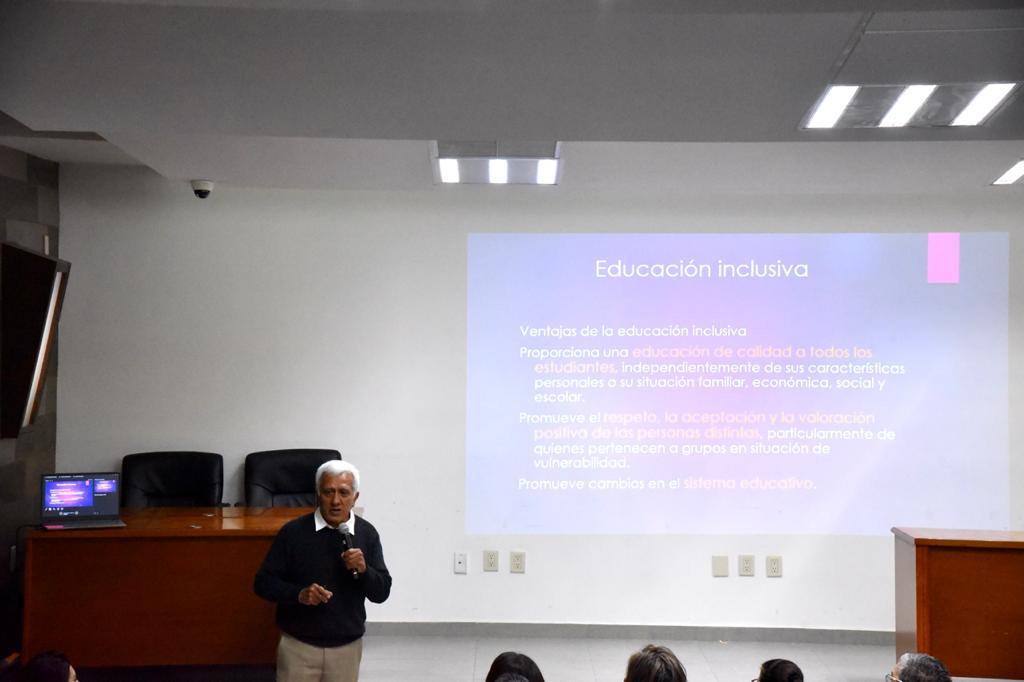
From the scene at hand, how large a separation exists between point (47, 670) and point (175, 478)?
3.62m

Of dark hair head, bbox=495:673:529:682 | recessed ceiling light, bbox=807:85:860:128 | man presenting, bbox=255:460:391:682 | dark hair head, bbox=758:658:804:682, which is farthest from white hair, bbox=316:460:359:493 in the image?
recessed ceiling light, bbox=807:85:860:128

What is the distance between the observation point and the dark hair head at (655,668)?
288 cm

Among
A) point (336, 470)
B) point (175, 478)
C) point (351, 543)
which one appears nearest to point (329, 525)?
point (351, 543)

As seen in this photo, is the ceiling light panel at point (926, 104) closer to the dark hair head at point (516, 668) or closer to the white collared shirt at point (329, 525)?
the dark hair head at point (516, 668)

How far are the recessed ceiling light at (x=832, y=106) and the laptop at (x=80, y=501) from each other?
11.7 ft

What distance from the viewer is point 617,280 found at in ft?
23.0

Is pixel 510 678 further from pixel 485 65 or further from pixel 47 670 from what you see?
pixel 485 65

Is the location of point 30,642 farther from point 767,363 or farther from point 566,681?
point 767,363

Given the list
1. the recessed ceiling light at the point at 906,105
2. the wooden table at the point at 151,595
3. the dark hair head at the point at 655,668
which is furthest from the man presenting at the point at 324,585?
the recessed ceiling light at the point at 906,105

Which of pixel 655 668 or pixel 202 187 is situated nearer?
pixel 655 668

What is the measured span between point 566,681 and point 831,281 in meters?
3.06

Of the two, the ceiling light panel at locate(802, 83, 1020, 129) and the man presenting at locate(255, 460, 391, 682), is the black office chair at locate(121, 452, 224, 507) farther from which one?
the ceiling light panel at locate(802, 83, 1020, 129)

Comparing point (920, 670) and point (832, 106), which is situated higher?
point (832, 106)

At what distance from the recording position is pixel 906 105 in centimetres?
408
